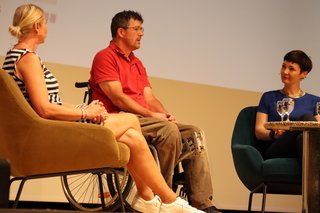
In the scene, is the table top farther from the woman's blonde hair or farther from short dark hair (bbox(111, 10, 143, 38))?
the woman's blonde hair

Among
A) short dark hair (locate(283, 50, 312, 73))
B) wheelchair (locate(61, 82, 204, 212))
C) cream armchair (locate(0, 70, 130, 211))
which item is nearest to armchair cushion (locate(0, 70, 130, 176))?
cream armchair (locate(0, 70, 130, 211))

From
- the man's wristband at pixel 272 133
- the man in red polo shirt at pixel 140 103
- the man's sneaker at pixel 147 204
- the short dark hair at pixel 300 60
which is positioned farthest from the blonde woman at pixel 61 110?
the short dark hair at pixel 300 60

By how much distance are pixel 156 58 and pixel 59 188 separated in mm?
1238

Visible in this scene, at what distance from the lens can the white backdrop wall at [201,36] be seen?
160 inches

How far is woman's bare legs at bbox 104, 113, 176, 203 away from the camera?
2.66 metres

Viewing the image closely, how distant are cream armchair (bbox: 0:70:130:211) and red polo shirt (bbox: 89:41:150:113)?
834 mm

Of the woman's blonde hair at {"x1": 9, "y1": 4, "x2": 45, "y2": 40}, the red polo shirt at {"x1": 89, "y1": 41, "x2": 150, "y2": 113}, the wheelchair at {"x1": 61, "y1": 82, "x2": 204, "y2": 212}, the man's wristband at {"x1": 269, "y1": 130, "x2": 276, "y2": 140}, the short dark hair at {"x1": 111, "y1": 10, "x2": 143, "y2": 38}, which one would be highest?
the short dark hair at {"x1": 111, "y1": 10, "x2": 143, "y2": 38}

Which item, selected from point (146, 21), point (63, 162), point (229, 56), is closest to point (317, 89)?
point (229, 56)

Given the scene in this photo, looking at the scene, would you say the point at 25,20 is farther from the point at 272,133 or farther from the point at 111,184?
the point at 272,133

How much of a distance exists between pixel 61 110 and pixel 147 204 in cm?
62

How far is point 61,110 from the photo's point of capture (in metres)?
2.50

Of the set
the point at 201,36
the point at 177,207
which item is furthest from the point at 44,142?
the point at 201,36

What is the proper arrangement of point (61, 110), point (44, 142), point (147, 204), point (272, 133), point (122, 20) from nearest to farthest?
1. point (44, 142)
2. point (61, 110)
3. point (147, 204)
4. point (122, 20)
5. point (272, 133)

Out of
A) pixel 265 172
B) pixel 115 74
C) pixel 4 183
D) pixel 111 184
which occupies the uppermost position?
pixel 115 74
